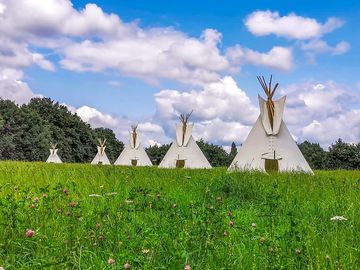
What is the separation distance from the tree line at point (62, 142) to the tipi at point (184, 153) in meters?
20.9

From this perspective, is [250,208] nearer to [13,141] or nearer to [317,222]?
[317,222]

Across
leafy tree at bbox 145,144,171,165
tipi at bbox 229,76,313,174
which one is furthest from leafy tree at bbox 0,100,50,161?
tipi at bbox 229,76,313,174

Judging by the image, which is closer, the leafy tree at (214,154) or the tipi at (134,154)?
the tipi at (134,154)

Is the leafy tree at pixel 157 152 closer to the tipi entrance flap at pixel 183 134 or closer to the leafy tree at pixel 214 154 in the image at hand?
the leafy tree at pixel 214 154

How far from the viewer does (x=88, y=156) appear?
74750mm

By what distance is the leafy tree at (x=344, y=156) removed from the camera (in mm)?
44531

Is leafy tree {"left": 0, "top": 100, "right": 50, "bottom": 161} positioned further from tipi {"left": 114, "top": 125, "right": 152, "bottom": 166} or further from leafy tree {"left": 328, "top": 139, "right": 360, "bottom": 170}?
leafy tree {"left": 328, "top": 139, "right": 360, "bottom": 170}

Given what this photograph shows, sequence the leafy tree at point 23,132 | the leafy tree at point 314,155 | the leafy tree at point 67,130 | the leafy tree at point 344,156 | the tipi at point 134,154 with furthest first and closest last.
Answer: the leafy tree at point 67,130 → the leafy tree at point 23,132 → the leafy tree at point 314,155 → the leafy tree at point 344,156 → the tipi at point 134,154

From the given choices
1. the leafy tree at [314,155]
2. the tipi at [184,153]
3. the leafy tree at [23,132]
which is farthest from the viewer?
the leafy tree at [23,132]

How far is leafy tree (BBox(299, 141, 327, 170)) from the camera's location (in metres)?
51.8

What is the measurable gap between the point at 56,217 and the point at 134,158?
32.8m

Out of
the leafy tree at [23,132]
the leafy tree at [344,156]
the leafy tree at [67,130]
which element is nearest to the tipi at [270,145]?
the leafy tree at [344,156]

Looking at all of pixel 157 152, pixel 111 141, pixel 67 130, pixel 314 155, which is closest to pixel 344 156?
pixel 314 155

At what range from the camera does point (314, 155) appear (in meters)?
54.9
